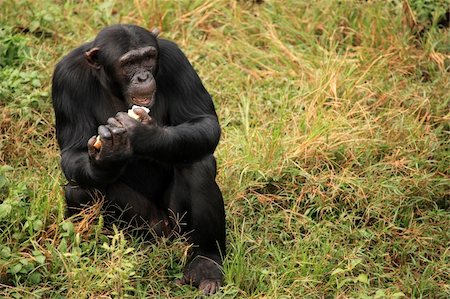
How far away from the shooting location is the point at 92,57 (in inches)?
225

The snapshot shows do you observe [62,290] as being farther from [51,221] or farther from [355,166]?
[355,166]

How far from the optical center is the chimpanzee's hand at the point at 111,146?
5363mm

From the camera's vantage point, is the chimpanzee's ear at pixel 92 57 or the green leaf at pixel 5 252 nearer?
the green leaf at pixel 5 252

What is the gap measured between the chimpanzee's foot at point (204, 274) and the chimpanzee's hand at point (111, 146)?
0.80 metres

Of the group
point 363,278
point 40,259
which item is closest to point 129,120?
point 40,259

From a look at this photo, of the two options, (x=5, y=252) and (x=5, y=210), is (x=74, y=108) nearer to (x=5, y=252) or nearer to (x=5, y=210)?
(x=5, y=210)

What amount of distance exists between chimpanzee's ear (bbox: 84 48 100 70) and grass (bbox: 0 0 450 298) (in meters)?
0.79

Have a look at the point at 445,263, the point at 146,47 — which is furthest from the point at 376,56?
the point at 146,47

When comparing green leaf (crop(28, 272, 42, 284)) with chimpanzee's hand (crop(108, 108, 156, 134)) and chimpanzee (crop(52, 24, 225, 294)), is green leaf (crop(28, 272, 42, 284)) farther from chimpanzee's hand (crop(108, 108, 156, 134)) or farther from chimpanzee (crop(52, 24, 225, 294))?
chimpanzee's hand (crop(108, 108, 156, 134))

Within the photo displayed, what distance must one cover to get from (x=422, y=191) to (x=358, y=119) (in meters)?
0.85

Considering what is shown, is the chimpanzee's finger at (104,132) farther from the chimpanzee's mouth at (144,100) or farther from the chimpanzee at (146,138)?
the chimpanzee's mouth at (144,100)

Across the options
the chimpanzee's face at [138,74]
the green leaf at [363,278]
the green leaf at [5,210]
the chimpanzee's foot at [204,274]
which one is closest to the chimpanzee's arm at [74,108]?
the chimpanzee's face at [138,74]

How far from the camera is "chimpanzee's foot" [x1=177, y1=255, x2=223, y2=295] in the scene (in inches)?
226

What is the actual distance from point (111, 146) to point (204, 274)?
94 centimetres
